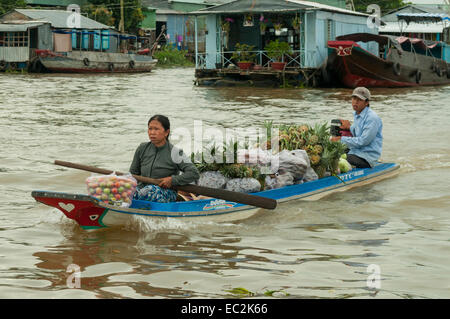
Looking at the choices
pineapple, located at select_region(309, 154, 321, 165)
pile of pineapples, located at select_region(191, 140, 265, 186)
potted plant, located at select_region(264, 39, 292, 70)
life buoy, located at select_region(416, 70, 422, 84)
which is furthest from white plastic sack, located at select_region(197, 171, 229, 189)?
life buoy, located at select_region(416, 70, 422, 84)

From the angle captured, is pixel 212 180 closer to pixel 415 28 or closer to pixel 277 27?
pixel 277 27

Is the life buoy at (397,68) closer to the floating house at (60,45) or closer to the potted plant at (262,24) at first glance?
the potted plant at (262,24)

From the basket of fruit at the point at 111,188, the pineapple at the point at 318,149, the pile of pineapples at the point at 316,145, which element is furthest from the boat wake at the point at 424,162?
the basket of fruit at the point at 111,188

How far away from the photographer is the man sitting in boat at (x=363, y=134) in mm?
8617

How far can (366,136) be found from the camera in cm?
874

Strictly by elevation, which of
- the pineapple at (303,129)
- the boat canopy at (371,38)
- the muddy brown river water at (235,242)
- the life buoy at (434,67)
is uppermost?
the boat canopy at (371,38)

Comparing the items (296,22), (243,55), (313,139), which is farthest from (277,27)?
(313,139)

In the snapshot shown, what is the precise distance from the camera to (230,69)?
84.8 ft

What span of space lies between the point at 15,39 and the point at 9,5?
13.9ft

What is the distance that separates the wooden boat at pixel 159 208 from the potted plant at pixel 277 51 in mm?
16890

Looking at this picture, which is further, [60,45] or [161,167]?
[60,45]

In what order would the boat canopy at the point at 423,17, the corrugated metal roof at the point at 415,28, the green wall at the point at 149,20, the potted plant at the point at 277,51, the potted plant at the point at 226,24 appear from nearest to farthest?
the potted plant at the point at 277,51
the potted plant at the point at 226,24
the boat canopy at the point at 423,17
the corrugated metal roof at the point at 415,28
the green wall at the point at 149,20

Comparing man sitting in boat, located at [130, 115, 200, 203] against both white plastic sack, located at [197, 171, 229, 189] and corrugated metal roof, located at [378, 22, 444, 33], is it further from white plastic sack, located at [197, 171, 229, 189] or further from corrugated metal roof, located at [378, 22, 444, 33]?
corrugated metal roof, located at [378, 22, 444, 33]
